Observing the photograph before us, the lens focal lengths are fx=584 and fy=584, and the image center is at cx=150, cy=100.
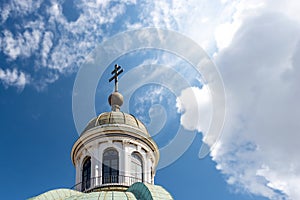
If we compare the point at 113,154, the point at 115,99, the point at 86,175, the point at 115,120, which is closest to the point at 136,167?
the point at 113,154

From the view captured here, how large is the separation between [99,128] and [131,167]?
3203 mm

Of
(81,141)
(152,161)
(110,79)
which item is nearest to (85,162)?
(81,141)

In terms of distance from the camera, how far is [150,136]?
37438mm

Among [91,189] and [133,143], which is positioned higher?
[133,143]

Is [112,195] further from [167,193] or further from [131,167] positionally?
[131,167]

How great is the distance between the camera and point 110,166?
35.2 metres

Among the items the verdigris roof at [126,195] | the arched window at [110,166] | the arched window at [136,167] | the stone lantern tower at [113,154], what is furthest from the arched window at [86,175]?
A: the verdigris roof at [126,195]

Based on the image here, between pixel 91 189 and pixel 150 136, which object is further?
pixel 150 136

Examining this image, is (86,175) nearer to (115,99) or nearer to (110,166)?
(110,166)

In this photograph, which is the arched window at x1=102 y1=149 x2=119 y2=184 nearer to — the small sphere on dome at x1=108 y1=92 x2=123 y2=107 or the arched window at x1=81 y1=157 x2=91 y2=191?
the arched window at x1=81 y1=157 x2=91 y2=191

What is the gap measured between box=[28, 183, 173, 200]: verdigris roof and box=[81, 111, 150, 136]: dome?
6.54 m

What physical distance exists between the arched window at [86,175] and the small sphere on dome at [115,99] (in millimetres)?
4703

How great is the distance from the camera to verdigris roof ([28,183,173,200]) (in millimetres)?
28984

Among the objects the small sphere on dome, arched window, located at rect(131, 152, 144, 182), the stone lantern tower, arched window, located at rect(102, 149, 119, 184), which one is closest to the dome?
the stone lantern tower
